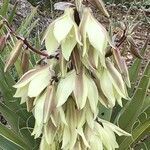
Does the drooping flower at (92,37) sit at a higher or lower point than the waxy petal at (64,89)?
higher

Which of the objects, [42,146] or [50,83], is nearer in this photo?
[50,83]

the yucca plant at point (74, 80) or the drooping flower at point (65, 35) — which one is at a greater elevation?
the drooping flower at point (65, 35)

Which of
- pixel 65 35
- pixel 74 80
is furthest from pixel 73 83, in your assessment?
pixel 65 35

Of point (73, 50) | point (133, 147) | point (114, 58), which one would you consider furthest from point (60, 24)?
point (133, 147)

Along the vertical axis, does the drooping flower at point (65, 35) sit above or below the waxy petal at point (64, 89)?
above

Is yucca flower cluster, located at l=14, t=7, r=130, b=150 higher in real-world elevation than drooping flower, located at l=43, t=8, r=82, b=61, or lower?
lower

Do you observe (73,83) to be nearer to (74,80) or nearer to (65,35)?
(74,80)

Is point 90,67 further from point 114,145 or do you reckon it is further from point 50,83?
point 114,145

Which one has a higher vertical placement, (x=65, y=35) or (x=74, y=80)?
(x=65, y=35)
